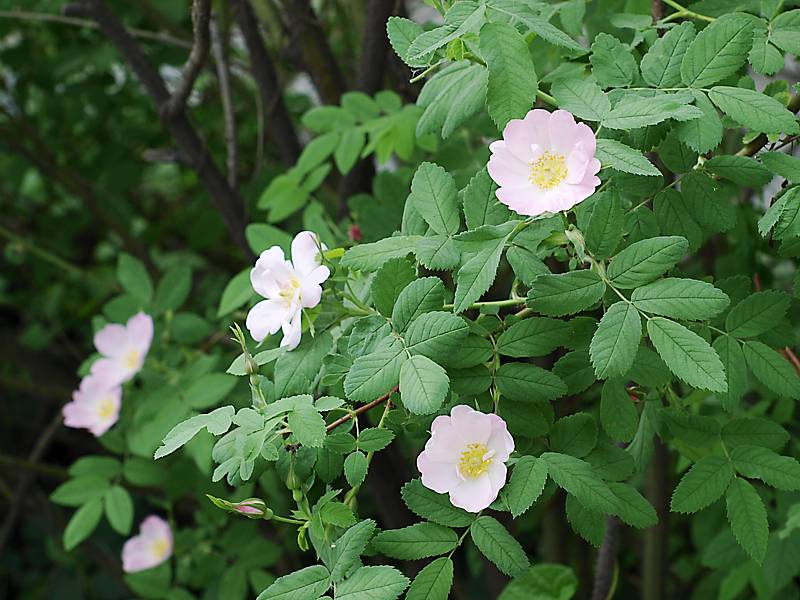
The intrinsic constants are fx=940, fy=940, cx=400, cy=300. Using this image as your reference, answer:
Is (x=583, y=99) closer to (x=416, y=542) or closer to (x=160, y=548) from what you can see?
(x=416, y=542)

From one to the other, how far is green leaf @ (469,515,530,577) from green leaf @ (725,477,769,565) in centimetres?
20

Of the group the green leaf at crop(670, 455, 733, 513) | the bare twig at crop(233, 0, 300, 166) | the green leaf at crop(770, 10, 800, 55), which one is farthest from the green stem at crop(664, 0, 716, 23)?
the bare twig at crop(233, 0, 300, 166)

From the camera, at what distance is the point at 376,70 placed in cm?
136

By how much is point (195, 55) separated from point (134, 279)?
391 millimetres

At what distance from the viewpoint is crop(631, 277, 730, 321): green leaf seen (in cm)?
63

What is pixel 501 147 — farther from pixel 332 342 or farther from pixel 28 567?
pixel 28 567

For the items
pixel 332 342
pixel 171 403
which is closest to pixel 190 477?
pixel 171 403

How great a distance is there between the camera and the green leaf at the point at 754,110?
69 cm

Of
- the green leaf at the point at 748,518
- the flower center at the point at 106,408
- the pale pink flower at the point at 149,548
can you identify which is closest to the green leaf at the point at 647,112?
the green leaf at the point at 748,518

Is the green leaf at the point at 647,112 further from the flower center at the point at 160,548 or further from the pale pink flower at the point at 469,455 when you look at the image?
the flower center at the point at 160,548

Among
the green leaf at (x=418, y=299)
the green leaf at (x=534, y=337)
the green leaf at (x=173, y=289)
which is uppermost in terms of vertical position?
the green leaf at (x=418, y=299)

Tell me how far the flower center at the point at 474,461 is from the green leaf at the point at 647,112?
251 millimetres

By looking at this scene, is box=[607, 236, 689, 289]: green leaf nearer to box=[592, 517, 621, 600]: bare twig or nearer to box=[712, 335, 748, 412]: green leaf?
box=[712, 335, 748, 412]: green leaf

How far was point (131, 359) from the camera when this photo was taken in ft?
4.22
